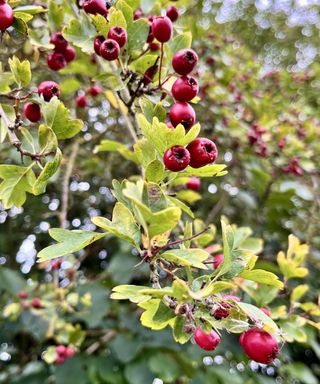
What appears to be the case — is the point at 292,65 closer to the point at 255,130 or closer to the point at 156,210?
the point at 255,130

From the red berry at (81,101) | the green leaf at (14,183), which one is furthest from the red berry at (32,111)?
the red berry at (81,101)

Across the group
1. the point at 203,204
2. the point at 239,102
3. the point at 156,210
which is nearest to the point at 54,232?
the point at 156,210

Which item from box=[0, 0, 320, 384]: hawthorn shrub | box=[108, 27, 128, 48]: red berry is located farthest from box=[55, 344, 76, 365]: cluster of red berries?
box=[108, 27, 128, 48]: red berry

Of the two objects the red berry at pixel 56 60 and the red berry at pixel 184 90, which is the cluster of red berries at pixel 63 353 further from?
the red berry at pixel 184 90

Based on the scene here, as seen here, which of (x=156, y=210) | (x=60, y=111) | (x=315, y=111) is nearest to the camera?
(x=156, y=210)

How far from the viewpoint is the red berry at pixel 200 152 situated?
775 mm

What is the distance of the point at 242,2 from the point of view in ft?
13.1

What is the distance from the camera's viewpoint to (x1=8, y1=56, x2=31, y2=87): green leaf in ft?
2.89

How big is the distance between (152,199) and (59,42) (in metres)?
0.66

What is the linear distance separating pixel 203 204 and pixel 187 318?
7.09 ft

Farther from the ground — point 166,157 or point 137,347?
point 166,157

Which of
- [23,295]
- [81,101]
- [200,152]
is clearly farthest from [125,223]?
[23,295]

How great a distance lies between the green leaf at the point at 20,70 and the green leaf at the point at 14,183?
16cm

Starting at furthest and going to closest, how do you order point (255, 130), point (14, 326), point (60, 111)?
point (14, 326), point (255, 130), point (60, 111)
